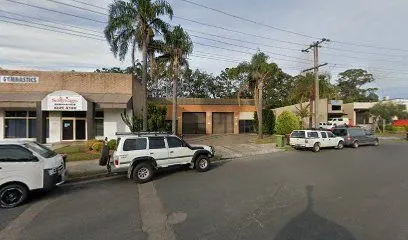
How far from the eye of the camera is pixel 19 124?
23.9m

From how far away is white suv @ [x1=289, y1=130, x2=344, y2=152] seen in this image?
21766mm

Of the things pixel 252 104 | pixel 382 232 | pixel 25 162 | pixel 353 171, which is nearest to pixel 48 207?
pixel 25 162

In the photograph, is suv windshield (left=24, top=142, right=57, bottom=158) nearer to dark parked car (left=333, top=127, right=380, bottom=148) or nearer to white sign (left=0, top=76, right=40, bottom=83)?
white sign (left=0, top=76, right=40, bottom=83)

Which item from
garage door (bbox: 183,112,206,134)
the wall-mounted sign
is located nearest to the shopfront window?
the wall-mounted sign

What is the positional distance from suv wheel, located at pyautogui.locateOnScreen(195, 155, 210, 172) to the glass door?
15.6m

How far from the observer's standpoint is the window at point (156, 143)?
11.7m

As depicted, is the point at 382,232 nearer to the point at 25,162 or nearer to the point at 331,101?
the point at 25,162

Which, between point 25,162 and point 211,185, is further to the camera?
point 211,185

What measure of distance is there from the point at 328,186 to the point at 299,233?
15.7 ft

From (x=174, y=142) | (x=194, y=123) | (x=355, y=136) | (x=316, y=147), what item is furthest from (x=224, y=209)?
(x=194, y=123)

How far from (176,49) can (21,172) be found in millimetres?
13852

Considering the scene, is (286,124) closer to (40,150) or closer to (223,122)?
(223,122)

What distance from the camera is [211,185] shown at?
10336 mm

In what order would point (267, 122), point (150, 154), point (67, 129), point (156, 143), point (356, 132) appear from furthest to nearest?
1. point (267, 122)
2. point (356, 132)
3. point (67, 129)
4. point (156, 143)
5. point (150, 154)
